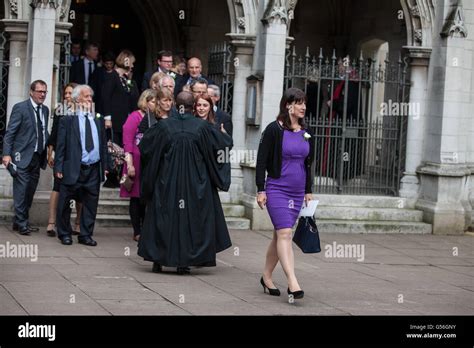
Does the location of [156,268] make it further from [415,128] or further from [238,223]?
[415,128]

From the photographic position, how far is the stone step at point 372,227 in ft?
53.4

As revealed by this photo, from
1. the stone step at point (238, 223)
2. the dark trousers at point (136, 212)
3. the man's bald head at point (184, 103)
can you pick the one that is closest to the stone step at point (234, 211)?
the stone step at point (238, 223)

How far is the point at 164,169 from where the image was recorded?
11617 millimetres

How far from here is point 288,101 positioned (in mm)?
10344

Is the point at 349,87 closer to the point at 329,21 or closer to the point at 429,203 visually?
the point at 429,203

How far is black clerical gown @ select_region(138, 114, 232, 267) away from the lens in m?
11.5

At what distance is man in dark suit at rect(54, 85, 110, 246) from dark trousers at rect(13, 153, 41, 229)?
0.79 m

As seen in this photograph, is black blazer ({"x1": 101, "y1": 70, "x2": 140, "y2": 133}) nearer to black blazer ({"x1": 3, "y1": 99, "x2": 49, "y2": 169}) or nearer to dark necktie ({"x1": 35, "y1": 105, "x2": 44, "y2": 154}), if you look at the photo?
dark necktie ({"x1": 35, "y1": 105, "x2": 44, "y2": 154})

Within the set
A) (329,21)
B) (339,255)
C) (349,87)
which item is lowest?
(339,255)

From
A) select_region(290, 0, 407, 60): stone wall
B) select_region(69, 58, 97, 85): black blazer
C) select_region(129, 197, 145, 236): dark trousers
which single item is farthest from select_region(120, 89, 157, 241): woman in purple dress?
select_region(290, 0, 407, 60): stone wall

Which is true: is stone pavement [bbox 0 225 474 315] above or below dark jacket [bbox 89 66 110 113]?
below
